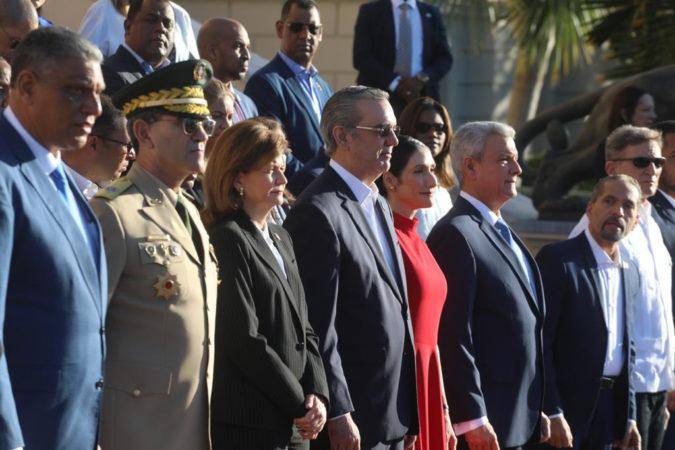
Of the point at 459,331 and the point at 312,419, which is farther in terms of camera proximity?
the point at 459,331

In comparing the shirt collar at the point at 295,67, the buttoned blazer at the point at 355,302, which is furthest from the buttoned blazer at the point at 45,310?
the shirt collar at the point at 295,67

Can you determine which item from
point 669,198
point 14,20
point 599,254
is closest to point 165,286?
point 14,20

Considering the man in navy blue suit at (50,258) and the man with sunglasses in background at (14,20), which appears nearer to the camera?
the man in navy blue suit at (50,258)

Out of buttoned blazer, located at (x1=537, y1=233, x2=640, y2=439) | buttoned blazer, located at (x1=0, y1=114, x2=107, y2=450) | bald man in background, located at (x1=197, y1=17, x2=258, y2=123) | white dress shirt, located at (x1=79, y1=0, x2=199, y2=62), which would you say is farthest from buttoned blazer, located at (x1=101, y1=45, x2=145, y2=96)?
buttoned blazer, located at (x1=0, y1=114, x2=107, y2=450)

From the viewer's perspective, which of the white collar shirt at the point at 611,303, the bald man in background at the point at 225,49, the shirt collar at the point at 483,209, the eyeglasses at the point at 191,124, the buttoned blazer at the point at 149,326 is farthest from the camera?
the bald man in background at the point at 225,49

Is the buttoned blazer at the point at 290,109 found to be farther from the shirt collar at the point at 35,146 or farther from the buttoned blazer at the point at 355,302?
the shirt collar at the point at 35,146

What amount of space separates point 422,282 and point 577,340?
117 cm

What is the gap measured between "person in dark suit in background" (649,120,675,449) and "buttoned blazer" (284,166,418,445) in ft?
8.36

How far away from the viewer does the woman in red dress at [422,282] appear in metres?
5.66

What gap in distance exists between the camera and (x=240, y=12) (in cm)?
1670

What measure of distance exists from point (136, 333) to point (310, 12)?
166 inches

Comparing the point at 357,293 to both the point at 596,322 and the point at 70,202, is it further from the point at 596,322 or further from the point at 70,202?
the point at 596,322

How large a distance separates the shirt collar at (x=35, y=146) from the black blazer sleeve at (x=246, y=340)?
959 mm

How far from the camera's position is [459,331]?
5.84 m
